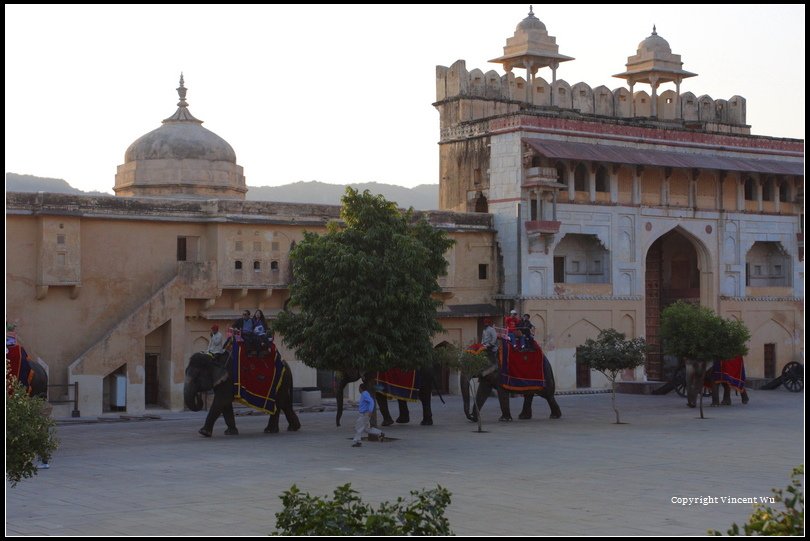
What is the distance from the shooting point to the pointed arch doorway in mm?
33594

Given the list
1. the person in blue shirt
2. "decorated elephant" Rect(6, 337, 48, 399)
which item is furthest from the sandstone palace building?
the person in blue shirt

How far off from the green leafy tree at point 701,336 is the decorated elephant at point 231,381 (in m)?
8.35

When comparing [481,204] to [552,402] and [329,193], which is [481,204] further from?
[329,193]

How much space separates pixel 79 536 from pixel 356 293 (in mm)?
9077

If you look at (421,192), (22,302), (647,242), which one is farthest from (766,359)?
(421,192)

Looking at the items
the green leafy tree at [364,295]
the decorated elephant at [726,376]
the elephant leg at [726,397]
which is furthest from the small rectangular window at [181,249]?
the elephant leg at [726,397]

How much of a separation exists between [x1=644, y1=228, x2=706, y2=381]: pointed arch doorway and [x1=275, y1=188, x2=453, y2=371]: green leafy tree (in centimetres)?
1443

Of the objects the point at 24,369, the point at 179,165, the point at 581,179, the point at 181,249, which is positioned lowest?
the point at 24,369

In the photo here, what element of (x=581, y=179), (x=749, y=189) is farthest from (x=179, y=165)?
(x=749, y=189)

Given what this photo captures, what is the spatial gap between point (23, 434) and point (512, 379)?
1294 cm

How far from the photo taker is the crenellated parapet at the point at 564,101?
3309 centimetres

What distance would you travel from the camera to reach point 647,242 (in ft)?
105

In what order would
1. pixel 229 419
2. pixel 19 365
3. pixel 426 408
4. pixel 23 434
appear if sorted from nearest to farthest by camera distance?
pixel 23 434 → pixel 19 365 → pixel 229 419 → pixel 426 408

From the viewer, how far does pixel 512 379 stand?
891 inches
